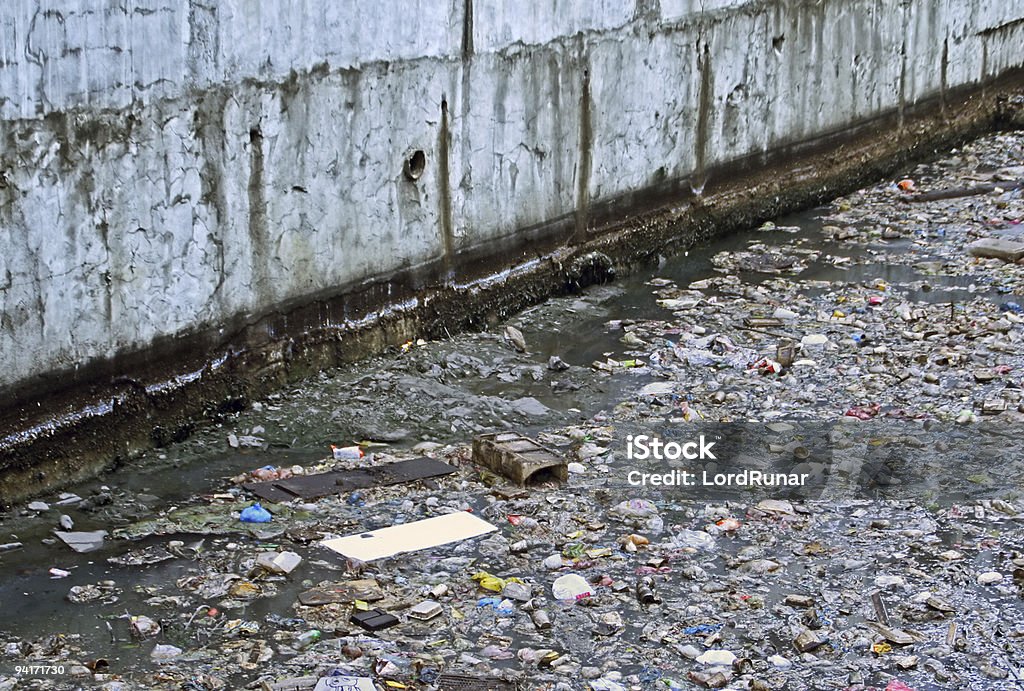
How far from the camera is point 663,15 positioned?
702 centimetres

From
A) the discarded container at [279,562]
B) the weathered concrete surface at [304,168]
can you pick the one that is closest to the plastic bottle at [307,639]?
the discarded container at [279,562]

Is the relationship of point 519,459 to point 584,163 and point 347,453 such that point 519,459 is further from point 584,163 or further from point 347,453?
point 584,163

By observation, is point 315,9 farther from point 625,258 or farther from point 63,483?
point 625,258

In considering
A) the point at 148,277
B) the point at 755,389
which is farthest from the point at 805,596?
the point at 148,277

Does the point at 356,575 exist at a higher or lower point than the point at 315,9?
lower

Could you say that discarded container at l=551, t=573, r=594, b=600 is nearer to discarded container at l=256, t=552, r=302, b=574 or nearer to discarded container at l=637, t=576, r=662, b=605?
discarded container at l=637, t=576, r=662, b=605

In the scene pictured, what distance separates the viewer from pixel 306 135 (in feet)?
16.8

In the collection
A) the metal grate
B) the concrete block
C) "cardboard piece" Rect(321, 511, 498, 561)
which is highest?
the concrete block

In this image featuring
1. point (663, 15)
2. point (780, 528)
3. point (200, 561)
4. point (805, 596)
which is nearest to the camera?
point (805, 596)

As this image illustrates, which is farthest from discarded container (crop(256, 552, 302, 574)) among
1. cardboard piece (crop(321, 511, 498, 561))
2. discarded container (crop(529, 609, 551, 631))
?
discarded container (crop(529, 609, 551, 631))

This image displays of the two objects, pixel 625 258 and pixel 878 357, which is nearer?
pixel 878 357

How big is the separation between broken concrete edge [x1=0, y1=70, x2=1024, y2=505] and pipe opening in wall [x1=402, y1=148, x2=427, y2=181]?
1.55ft

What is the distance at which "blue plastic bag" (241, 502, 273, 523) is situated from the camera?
415 centimetres

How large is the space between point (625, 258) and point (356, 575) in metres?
3.74
